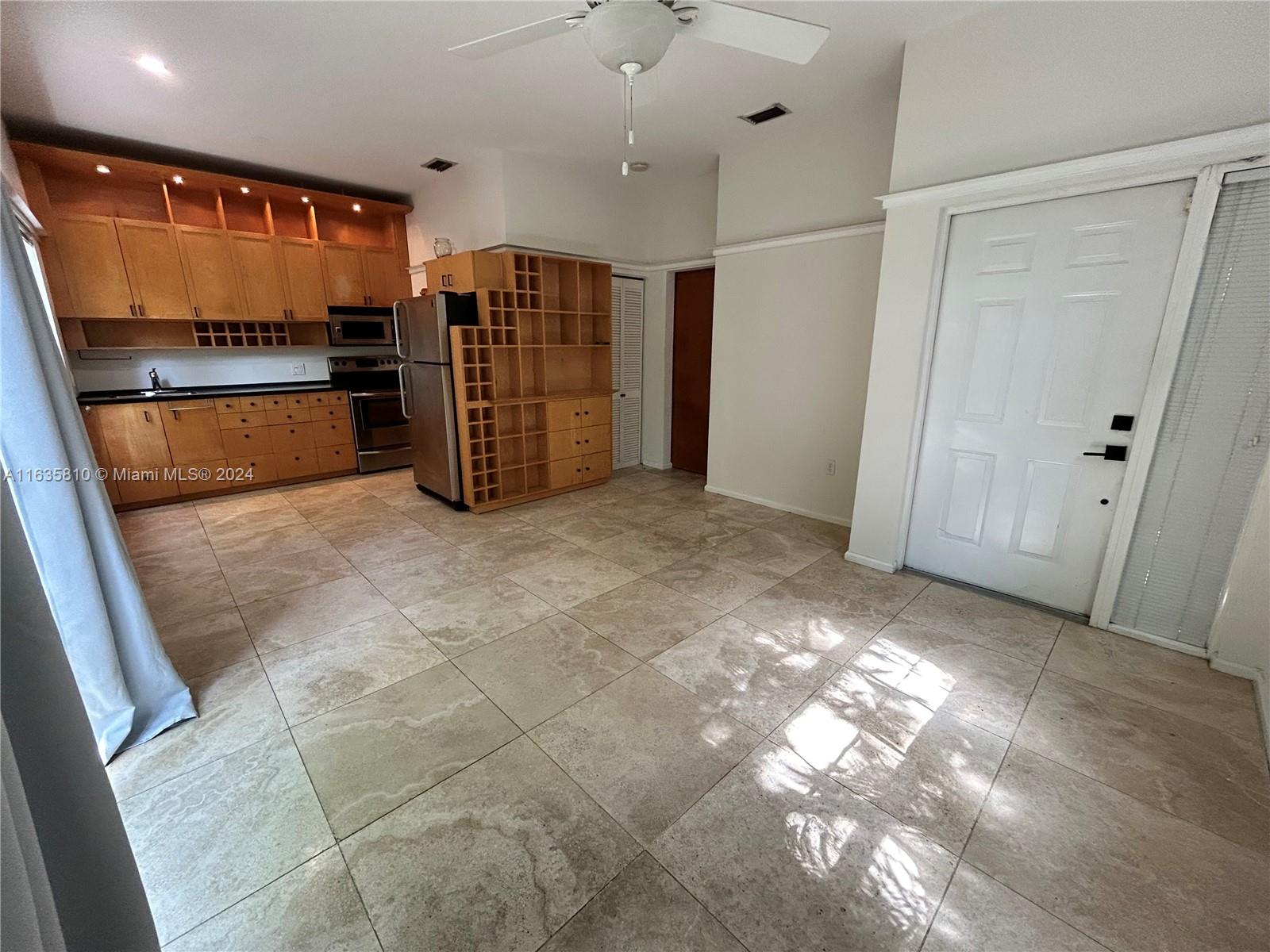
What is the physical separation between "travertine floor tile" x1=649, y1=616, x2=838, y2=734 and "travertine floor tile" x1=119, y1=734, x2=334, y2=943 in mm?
1445

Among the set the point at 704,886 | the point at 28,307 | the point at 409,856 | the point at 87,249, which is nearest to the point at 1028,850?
the point at 704,886

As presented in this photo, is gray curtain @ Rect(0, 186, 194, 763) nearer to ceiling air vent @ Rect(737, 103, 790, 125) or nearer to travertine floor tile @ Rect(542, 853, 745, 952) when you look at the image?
travertine floor tile @ Rect(542, 853, 745, 952)

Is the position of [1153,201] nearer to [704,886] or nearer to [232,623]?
[704,886]

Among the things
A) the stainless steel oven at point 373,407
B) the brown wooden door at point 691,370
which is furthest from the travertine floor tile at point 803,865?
the stainless steel oven at point 373,407

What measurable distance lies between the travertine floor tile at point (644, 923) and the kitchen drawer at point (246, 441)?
5355 mm

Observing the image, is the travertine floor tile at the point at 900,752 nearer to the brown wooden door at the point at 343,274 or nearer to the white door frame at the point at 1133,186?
the white door frame at the point at 1133,186

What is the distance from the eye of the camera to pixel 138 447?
14.4ft

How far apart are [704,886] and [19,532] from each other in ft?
5.55

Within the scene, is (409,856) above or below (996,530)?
below

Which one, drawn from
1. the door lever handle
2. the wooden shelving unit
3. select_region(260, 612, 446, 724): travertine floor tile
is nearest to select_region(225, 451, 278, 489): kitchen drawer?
the wooden shelving unit

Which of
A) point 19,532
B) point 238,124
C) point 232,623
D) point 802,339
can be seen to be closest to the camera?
point 19,532

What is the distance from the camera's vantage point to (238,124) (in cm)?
382

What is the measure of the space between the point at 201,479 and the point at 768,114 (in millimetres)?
5935

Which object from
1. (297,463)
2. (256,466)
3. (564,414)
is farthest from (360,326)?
(564,414)
